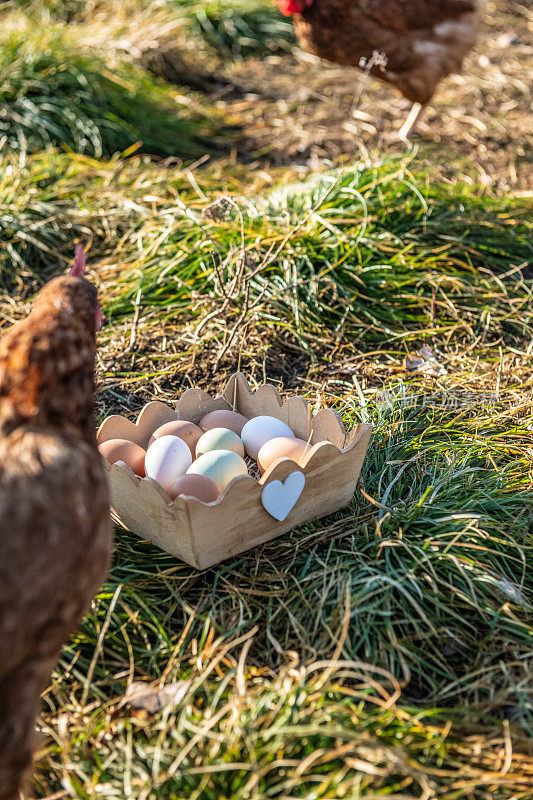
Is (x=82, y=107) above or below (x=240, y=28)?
above

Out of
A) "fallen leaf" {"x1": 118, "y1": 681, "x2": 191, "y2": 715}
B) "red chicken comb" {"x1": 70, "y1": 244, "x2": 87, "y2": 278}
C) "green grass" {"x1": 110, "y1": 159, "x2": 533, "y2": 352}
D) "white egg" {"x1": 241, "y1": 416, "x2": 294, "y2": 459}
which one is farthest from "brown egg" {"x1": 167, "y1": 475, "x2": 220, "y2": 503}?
"green grass" {"x1": 110, "y1": 159, "x2": 533, "y2": 352}

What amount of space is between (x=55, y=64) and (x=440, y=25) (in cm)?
258

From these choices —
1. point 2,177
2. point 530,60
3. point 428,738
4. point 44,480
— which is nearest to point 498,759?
point 428,738

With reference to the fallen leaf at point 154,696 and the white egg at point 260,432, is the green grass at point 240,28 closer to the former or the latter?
the white egg at point 260,432

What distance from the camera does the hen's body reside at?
4.13 m

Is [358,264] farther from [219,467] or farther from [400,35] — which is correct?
[400,35]

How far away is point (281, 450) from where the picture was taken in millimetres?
2207

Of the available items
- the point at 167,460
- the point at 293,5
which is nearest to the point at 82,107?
the point at 293,5

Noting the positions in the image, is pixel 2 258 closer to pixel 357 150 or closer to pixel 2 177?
pixel 2 177

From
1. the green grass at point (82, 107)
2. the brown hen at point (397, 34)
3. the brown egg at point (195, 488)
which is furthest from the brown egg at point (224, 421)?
the green grass at point (82, 107)

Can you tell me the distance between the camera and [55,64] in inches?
196

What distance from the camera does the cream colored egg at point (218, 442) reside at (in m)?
2.26

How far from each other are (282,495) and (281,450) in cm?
20

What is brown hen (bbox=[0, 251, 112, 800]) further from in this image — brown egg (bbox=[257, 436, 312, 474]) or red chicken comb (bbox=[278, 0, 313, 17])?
red chicken comb (bbox=[278, 0, 313, 17])
